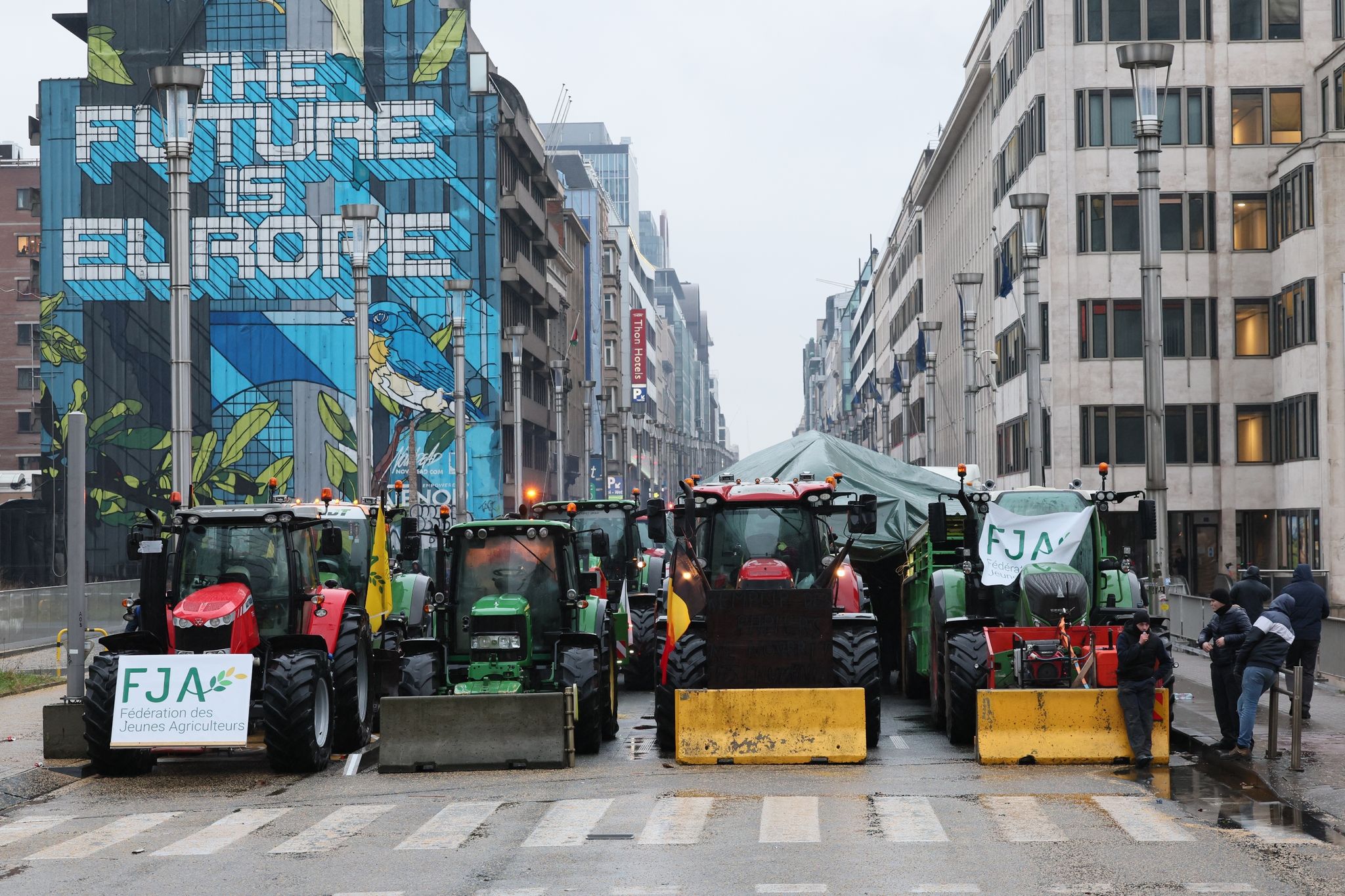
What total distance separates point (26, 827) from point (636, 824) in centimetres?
487

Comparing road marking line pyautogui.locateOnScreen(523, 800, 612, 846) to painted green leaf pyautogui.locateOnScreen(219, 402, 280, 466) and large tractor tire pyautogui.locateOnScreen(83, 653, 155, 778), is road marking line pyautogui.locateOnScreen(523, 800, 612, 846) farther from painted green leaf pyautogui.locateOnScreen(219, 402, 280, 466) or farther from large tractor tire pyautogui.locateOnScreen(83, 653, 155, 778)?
painted green leaf pyautogui.locateOnScreen(219, 402, 280, 466)

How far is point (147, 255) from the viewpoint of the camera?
248ft

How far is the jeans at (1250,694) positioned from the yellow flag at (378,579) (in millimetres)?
9706

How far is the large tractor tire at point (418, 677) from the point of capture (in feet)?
56.8

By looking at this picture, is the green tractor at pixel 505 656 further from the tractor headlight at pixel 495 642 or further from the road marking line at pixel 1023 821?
the road marking line at pixel 1023 821

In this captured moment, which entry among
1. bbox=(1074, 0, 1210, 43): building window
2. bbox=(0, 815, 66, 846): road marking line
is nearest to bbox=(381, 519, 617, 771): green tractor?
bbox=(0, 815, 66, 846): road marking line

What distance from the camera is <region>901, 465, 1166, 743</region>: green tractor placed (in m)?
17.5

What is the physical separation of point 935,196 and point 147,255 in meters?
41.2

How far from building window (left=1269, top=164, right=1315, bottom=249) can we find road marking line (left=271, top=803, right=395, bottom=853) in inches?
1720

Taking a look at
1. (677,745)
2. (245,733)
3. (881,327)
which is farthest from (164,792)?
(881,327)

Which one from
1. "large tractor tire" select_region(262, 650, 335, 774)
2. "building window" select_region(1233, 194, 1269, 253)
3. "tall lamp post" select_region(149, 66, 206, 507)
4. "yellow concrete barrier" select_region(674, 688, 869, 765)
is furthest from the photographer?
"building window" select_region(1233, 194, 1269, 253)

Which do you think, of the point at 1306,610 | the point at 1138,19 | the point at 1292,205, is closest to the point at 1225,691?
the point at 1306,610

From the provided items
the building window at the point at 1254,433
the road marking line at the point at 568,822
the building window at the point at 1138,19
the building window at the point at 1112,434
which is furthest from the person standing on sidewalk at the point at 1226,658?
the building window at the point at 1138,19

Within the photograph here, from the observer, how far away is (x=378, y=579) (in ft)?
70.5
